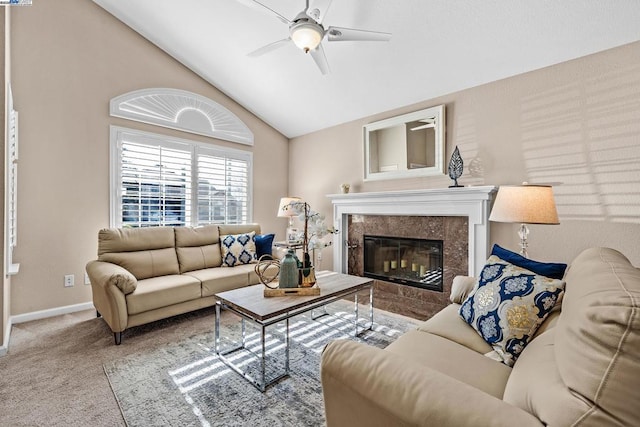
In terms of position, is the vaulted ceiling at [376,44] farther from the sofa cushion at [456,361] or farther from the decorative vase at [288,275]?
the sofa cushion at [456,361]

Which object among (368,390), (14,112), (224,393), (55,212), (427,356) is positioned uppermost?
(14,112)

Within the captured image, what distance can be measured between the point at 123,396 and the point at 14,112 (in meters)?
2.84

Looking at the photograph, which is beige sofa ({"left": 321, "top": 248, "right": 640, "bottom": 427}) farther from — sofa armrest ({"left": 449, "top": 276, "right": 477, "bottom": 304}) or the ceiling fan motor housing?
the ceiling fan motor housing

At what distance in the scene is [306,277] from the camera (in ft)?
8.00

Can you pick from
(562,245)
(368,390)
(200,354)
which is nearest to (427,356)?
Answer: (368,390)

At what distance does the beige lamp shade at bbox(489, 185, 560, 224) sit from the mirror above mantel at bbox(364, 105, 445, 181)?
133cm

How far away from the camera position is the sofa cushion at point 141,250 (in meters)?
3.01

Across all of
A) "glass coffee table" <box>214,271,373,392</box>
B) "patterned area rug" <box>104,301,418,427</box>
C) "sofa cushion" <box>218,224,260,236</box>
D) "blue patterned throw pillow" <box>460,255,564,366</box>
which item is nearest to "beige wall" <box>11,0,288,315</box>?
"sofa cushion" <box>218,224,260,236</box>

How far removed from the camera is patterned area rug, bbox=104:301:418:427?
5.44ft

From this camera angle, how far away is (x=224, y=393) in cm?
187

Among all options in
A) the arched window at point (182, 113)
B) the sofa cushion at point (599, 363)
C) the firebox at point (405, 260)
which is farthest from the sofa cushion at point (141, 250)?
the sofa cushion at point (599, 363)

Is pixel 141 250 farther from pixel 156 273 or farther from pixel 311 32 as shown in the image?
pixel 311 32

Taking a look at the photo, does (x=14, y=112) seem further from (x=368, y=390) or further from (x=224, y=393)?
(x=368, y=390)

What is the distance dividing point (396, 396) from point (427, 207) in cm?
287
